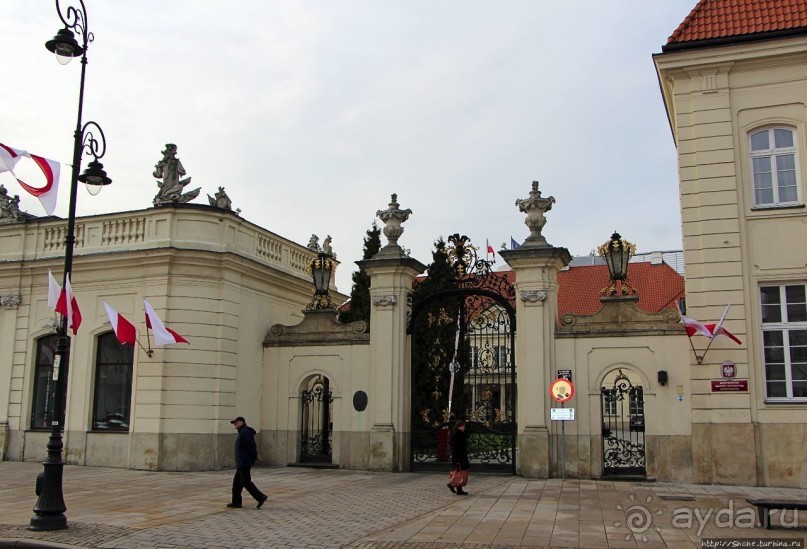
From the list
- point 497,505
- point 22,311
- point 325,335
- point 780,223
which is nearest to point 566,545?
point 497,505

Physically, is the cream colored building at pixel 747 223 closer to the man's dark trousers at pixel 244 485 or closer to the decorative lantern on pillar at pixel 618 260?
the decorative lantern on pillar at pixel 618 260

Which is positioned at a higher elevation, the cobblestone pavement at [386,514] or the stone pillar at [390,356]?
the stone pillar at [390,356]

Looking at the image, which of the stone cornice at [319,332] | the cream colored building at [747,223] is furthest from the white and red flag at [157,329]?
the cream colored building at [747,223]

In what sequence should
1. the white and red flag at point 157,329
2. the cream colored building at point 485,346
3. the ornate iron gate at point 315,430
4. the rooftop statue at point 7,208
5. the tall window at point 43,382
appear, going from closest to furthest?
the cream colored building at point 485,346 < the white and red flag at point 157,329 < the ornate iron gate at point 315,430 < the tall window at point 43,382 < the rooftop statue at point 7,208

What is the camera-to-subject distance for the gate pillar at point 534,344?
59.1ft

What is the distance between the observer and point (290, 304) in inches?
936

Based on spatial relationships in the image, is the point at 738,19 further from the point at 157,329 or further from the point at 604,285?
the point at 604,285

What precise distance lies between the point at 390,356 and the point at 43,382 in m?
9.67

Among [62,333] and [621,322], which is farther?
[621,322]

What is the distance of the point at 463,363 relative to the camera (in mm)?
18672

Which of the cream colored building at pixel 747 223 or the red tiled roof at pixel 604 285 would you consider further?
the red tiled roof at pixel 604 285

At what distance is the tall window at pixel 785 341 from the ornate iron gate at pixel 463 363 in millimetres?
5556

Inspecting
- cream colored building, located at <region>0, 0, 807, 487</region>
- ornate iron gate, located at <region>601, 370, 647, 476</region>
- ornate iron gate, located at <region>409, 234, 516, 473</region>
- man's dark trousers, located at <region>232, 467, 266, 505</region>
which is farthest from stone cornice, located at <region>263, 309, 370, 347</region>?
man's dark trousers, located at <region>232, 467, 266, 505</region>

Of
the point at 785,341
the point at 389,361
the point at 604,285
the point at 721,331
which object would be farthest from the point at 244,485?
the point at 604,285
